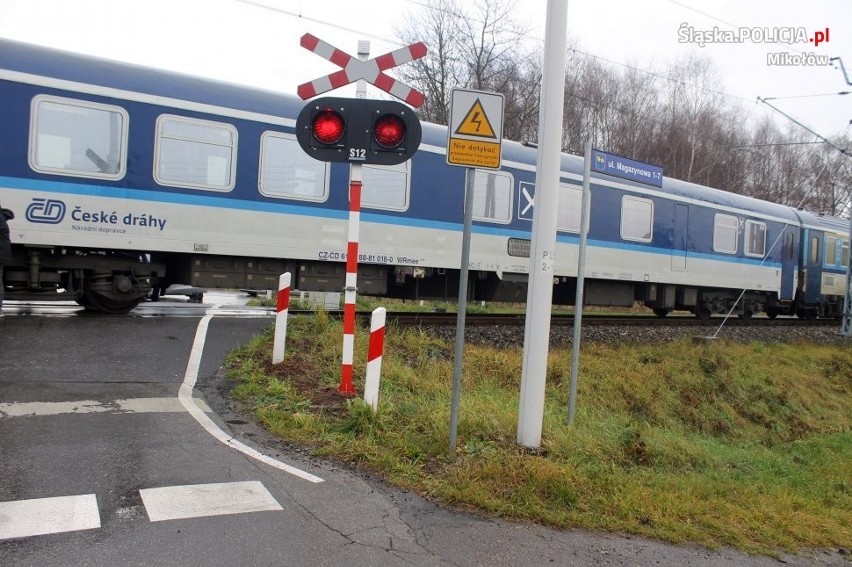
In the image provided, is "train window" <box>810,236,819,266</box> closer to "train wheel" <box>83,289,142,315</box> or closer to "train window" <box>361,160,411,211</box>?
"train window" <box>361,160,411,211</box>

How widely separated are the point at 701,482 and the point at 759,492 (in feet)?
2.28

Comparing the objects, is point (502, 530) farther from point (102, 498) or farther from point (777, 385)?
point (777, 385)

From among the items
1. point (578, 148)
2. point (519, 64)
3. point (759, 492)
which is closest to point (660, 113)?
point (578, 148)

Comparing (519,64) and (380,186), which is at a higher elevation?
(519,64)

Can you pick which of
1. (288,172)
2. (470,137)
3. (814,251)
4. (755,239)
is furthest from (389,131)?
(814,251)

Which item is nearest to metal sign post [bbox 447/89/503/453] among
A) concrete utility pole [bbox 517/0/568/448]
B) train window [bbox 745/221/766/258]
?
concrete utility pole [bbox 517/0/568/448]

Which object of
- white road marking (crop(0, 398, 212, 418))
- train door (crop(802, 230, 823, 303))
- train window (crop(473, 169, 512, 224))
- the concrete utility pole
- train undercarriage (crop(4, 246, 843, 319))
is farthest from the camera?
train door (crop(802, 230, 823, 303))

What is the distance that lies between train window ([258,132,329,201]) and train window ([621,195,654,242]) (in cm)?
723

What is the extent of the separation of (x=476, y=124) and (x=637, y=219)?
10952 mm

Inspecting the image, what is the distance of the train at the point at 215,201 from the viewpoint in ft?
30.1

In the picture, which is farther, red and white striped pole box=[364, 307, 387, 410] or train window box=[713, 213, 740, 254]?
train window box=[713, 213, 740, 254]

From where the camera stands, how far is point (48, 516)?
383cm

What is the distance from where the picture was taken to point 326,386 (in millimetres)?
7176

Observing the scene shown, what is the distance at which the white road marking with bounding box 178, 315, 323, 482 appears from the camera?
4949mm
